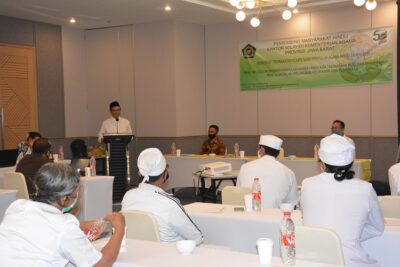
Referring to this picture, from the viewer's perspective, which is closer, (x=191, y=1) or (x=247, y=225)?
(x=247, y=225)

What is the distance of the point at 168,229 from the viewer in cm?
353

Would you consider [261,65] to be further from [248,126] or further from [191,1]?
[191,1]

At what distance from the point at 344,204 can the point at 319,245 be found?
1.43 feet

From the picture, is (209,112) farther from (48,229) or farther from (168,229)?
(48,229)

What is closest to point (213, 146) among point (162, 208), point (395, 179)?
point (395, 179)

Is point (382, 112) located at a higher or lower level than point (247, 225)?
higher

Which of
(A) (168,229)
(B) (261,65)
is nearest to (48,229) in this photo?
(A) (168,229)

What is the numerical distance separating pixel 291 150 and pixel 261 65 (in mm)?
1803

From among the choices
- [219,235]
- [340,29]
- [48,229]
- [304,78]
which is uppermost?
[340,29]

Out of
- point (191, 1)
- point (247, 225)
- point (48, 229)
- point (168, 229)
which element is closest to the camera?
point (48, 229)

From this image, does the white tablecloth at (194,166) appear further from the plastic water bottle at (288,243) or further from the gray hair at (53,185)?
the gray hair at (53,185)

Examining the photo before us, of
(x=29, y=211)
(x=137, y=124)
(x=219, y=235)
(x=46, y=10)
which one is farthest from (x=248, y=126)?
(x=29, y=211)

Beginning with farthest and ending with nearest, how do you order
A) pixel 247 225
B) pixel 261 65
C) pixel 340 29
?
pixel 261 65
pixel 340 29
pixel 247 225

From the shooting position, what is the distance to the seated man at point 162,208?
351 centimetres
